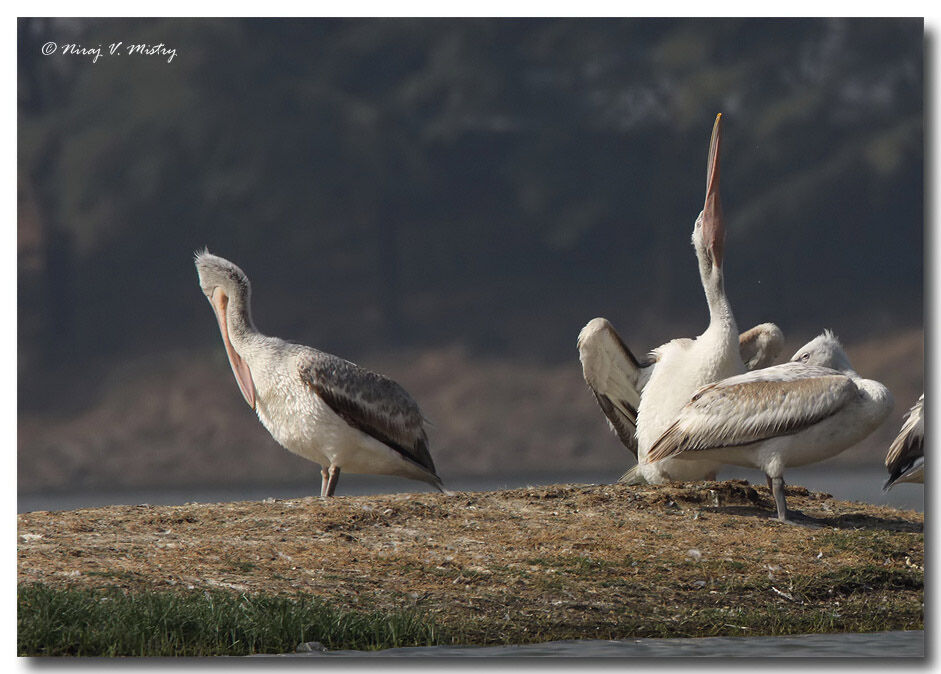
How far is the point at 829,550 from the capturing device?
972cm

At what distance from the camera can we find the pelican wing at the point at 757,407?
9922 mm

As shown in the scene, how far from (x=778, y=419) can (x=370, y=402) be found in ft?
10.3

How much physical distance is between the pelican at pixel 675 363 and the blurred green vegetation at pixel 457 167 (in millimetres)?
1145

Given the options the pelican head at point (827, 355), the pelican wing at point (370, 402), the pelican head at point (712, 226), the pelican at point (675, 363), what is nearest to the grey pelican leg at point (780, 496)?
the pelican at point (675, 363)

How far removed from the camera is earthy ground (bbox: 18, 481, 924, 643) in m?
8.39

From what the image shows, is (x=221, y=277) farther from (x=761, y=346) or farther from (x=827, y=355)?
(x=827, y=355)

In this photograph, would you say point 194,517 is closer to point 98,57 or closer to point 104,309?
point 98,57

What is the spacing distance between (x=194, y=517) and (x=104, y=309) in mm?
5698

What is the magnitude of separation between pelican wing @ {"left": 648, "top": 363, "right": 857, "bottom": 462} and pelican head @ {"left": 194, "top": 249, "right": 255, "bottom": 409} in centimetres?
320

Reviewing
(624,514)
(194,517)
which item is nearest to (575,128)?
(624,514)

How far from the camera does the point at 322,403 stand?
11234 mm

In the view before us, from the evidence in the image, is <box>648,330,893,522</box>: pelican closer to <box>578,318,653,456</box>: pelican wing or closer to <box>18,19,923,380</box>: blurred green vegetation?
<box>18,19,923,380</box>: blurred green vegetation

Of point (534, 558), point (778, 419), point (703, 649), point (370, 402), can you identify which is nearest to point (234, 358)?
point (370, 402)

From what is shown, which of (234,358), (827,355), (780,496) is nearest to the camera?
(780,496)
